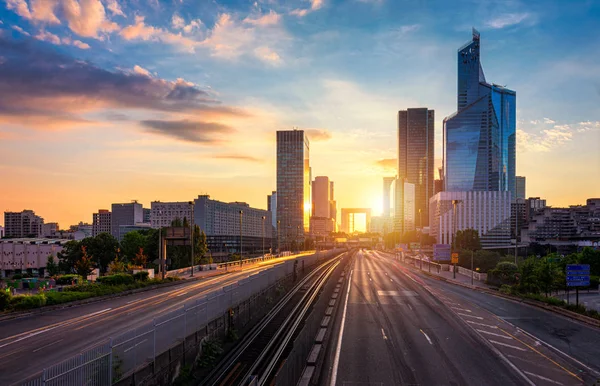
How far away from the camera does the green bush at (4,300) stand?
31947 mm

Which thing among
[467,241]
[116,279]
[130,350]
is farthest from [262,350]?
[467,241]

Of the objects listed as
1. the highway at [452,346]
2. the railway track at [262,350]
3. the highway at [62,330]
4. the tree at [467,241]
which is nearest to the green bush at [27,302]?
the highway at [62,330]

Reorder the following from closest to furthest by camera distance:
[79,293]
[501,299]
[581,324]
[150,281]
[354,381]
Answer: [354,381] → [581,324] → [79,293] → [501,299] → [150,281]

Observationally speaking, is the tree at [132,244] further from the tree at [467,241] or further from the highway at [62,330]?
the tree at [467,241]

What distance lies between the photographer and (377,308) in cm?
4309

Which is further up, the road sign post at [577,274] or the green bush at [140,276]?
the road sign post at [577,274]

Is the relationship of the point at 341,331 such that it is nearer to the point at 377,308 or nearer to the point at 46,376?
the point at 377,308

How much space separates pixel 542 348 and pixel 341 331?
12.1 meters

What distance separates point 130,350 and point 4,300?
20986 mm

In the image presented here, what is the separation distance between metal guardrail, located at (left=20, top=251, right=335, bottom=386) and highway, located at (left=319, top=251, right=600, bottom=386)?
6725mm

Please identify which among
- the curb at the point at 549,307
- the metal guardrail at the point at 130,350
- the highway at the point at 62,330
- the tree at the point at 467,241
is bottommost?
the tree at the point at 467,241

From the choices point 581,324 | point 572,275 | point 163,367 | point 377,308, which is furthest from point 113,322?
point 572,275

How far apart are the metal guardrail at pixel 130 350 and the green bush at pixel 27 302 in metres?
15.1

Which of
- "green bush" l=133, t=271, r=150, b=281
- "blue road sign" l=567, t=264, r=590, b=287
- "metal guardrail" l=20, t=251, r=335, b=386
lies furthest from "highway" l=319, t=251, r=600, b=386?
"green bush" l=133, t=271, r=150, b=281
